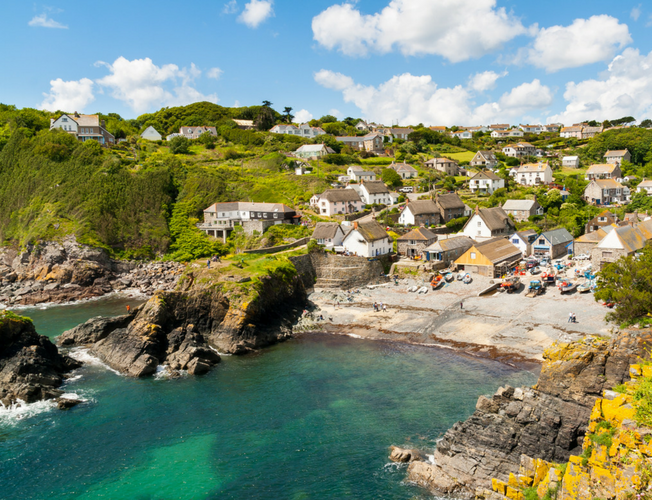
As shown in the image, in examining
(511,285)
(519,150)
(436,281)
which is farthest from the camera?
(519,150)

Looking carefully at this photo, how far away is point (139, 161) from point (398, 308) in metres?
72.7

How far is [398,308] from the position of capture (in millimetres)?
46312

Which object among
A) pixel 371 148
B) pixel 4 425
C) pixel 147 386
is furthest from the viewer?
pixel 371 148

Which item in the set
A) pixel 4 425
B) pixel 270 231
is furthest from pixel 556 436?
pixel 270 231

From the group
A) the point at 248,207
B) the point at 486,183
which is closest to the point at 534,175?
the point at 486,183

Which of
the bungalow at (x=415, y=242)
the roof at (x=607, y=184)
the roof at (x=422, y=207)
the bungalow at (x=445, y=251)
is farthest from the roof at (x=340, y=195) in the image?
the roof at (x=607, y=184)

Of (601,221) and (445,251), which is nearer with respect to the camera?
(445,251)

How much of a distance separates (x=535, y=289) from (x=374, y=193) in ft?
128

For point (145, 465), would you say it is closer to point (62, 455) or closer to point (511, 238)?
point (62, 455)

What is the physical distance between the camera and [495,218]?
2584 inches

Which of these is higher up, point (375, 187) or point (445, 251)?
point (375, 187)

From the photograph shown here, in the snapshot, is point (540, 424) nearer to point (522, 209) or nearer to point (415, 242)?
point (415, 242)

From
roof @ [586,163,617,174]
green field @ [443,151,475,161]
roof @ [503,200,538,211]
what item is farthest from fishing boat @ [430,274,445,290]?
green field @ [443,151,475,161]

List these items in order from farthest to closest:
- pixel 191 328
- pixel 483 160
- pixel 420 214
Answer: pixel 483 160
pixel 420 214
pixel 191 328
